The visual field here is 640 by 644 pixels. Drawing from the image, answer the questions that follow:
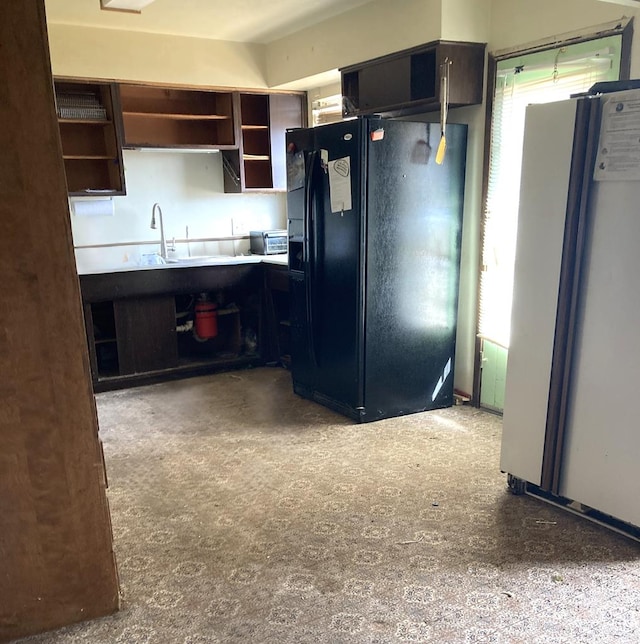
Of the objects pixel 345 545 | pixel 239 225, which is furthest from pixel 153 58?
pixel 345 545

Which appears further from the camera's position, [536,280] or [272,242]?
[272,242]

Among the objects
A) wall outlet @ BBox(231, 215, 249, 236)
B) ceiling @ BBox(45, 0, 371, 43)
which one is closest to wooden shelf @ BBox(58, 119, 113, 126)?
ceiling @ BBox(45, 0, 371, 43)

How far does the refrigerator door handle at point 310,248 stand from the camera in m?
3.49

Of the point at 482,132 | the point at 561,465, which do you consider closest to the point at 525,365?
the point at 561,465

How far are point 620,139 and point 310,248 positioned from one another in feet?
6.19

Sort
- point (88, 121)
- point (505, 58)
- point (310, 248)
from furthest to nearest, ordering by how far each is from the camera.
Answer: point (88, 121) < point (310, 248) < point (505, 58)

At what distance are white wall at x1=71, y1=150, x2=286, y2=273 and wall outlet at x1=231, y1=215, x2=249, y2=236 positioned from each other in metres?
0.02

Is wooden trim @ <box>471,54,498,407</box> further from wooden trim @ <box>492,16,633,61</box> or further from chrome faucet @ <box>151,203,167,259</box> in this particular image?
chrome faucet @ <box>151,203,167,259</box>

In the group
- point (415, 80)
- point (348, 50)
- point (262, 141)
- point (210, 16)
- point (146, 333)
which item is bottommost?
point (146, 333)

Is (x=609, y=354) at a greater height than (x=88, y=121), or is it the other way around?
(x=88, y=121)

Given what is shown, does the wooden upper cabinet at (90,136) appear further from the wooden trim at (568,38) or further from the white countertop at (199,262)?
the wooden trim at (568,38)

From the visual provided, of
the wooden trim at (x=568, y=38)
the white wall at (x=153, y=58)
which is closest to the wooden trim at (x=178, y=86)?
the white wall at (x=153, y=58)

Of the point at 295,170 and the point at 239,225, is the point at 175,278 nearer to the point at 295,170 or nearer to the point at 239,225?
the point at 239,225

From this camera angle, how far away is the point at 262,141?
16.4ft
